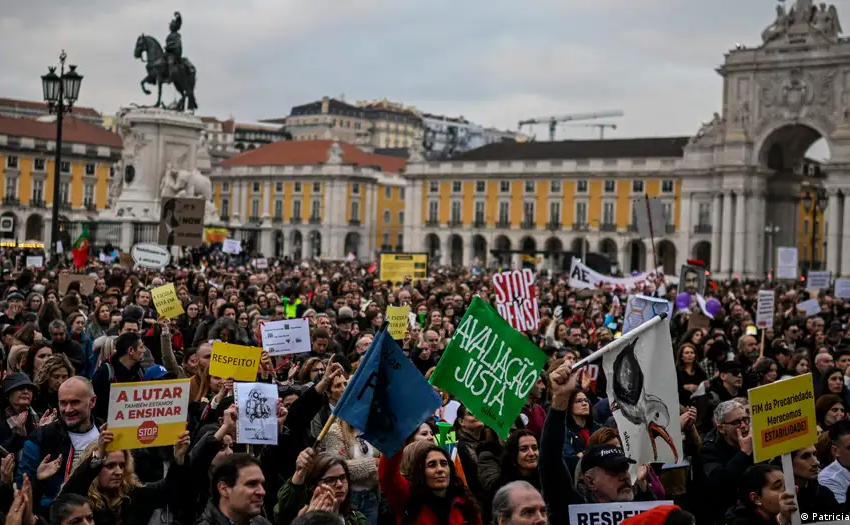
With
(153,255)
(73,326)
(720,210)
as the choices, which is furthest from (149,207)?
(720,210)

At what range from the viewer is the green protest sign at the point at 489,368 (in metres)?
6.75

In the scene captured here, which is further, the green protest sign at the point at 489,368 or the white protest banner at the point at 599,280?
the white protest banner at the point at 599,280

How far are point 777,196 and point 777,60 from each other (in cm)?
839

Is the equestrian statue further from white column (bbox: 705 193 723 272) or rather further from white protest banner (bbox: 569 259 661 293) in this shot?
white column (bbox: 705 193 723 272)

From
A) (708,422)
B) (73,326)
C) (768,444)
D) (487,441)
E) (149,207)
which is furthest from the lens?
(149,207)

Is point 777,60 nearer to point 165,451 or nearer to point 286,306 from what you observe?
point 286,306

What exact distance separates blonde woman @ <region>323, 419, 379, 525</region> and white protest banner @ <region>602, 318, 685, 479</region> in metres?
1.41

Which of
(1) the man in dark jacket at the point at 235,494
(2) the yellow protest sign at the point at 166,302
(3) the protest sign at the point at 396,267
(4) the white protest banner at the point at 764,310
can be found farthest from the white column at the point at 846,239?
(1) the man in dark jacket at the point at 235,494

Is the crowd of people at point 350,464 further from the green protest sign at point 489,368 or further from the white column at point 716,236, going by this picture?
the white column at point 716,236

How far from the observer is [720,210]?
72.4 m

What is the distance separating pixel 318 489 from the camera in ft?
17.9

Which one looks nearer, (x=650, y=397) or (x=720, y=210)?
(x=650, y=397)

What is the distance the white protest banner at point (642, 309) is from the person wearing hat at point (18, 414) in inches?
307

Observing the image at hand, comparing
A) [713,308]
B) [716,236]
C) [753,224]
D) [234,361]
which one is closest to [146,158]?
[713,308]
